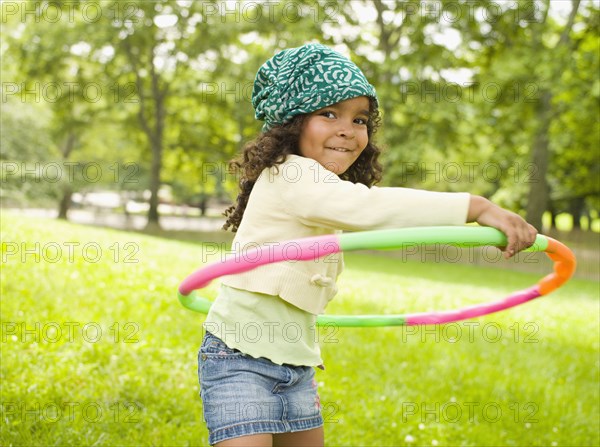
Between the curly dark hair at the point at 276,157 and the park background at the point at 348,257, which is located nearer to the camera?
the curly dark hair at the point at 276,157

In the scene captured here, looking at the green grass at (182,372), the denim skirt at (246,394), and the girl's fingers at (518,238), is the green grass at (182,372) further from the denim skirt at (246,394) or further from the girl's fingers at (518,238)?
the girl's fingers at (518,238)

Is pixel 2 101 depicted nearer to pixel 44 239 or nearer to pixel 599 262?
pixel 44 239

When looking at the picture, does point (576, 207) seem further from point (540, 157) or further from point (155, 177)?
point (155, 177)

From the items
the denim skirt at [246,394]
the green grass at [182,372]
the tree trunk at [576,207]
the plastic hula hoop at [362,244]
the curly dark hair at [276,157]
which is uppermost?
the curly dark hair at [276,157]

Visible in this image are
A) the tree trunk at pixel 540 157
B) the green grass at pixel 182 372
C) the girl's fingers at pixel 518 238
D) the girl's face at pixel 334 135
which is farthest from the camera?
the tree trunk at pixel 540 157

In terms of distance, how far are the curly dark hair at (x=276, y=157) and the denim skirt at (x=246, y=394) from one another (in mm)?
623

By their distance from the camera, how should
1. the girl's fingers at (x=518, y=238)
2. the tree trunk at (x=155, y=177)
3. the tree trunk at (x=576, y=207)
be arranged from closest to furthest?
the girl's fingers at (x=518, y=238), the tree trunk at (x=155, y=177), the tree trunk at (x=576, y=207)

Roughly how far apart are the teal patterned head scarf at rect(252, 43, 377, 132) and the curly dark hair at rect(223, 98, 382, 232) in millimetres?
58

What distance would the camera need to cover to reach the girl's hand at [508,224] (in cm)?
203

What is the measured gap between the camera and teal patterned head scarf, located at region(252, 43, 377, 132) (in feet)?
8.03

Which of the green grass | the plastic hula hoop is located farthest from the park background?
the plastic hula hoop

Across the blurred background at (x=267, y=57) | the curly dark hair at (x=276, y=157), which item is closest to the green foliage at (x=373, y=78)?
the blurred background at (x=267, y=57)

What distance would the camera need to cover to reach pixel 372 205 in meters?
2.14

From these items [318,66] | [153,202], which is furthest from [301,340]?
[153,202]
